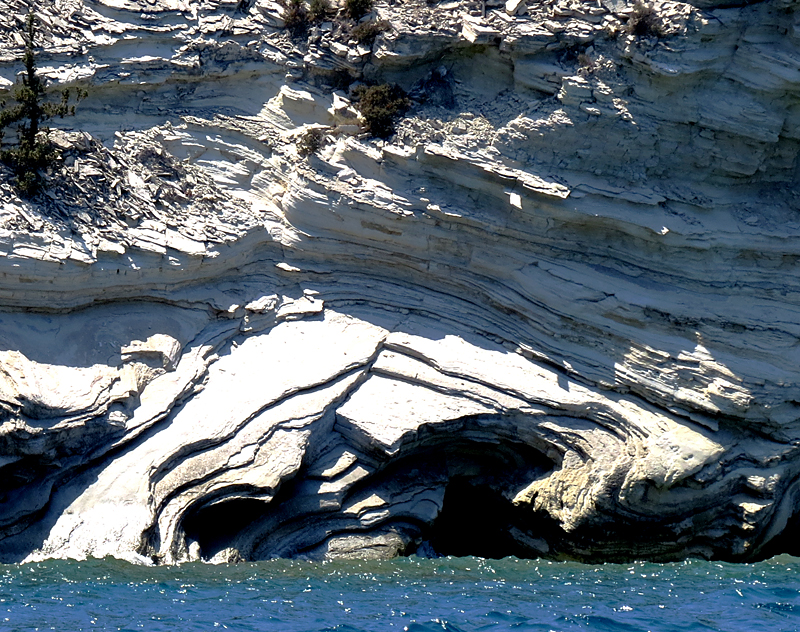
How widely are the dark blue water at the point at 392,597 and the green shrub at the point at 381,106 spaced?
911 centimetres

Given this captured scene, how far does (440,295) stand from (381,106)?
426cm

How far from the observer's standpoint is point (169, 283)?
22.1m

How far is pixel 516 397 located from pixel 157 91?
1056cm

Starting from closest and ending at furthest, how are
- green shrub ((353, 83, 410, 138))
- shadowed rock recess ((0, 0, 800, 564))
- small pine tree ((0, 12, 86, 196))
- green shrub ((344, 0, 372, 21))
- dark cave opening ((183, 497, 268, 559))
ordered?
dark cave opening ((183, 497, 268, 559)) < shadowed rock recess ((0, 0, 800, 564)) < small pine tree ((0, 12, 86, 196)) < green shrub ((353, 83, 410, 138)) < green shrub ((344, 0, 372, 21))

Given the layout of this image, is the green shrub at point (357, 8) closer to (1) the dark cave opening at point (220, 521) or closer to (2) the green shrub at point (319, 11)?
(2) the green shrub at point (319, 11)

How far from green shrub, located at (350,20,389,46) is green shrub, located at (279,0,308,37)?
1317 mm


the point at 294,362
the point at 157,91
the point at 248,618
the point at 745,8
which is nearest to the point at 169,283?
the point at 294,362

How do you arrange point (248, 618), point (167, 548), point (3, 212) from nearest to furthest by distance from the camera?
point (248, 618) → point (167, 548) → point (3, 212)

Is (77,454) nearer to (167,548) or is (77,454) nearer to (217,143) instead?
(167,548)

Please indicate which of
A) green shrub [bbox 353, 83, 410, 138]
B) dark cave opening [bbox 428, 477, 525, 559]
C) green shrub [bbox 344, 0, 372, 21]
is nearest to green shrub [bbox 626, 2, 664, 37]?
green shrub [bbox 353, 83, 410, 138]

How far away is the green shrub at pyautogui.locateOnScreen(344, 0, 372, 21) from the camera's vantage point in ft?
81.0

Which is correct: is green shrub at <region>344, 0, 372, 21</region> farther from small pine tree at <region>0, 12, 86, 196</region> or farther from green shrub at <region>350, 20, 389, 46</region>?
small pine tree at <region>0, 12, 86, 196</region>

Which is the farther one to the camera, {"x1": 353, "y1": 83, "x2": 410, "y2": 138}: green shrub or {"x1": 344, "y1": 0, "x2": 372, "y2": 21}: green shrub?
{"x1": 344, "y1": 0, "x2": 372, "y2": 21}: green shrub

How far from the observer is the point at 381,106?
23.6 meters
